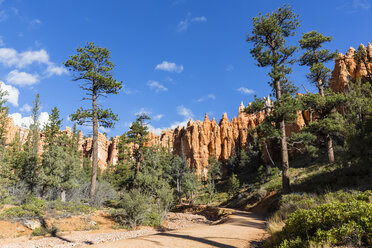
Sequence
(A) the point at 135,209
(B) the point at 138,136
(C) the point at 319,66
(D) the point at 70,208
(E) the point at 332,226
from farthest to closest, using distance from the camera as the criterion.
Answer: (B) the point at 138,136 < (C) the point at 319,66 < (D) the point at 70,208 < (A) the point at 135,209 < (E) the point at 332,226

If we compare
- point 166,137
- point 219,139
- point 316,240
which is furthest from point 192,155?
point 316,240

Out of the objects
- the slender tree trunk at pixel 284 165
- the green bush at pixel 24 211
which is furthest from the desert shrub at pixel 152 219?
the slender tree trunk at pixel 284 165

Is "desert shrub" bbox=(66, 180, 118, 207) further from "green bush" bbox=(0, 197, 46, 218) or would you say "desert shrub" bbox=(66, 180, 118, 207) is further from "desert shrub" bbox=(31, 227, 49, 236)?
"desert shrub" bbox=(31, 227, 49, 236)

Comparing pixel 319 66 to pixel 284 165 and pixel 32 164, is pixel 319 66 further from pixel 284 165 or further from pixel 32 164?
pixel 32 164

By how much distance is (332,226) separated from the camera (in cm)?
455

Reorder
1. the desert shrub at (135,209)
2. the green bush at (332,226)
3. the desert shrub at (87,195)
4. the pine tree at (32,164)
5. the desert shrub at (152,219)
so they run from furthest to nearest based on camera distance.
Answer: the pine tree at (32,164)
the desert shrub at (87,195)
the desert shrub at (152,219)
the desert shrub at (135,209)
the green bush at (332,226)

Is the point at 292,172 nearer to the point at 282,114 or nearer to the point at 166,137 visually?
the point at 282,114

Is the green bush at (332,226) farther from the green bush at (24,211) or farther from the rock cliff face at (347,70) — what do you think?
the rock cliff face at (347,70)

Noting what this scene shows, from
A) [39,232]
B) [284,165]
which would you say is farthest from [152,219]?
[284,165]

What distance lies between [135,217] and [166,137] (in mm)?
104197

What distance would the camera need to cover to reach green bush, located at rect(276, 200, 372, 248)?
4115 millimetres

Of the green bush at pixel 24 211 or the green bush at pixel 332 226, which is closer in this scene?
the green bush at pixel 332 226

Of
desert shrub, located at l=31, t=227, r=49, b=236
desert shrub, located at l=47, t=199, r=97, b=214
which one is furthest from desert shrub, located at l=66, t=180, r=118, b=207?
desert shrub, located at l=31, t=227, r=49, b=236

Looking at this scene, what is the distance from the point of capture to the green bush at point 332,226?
4115 mm
